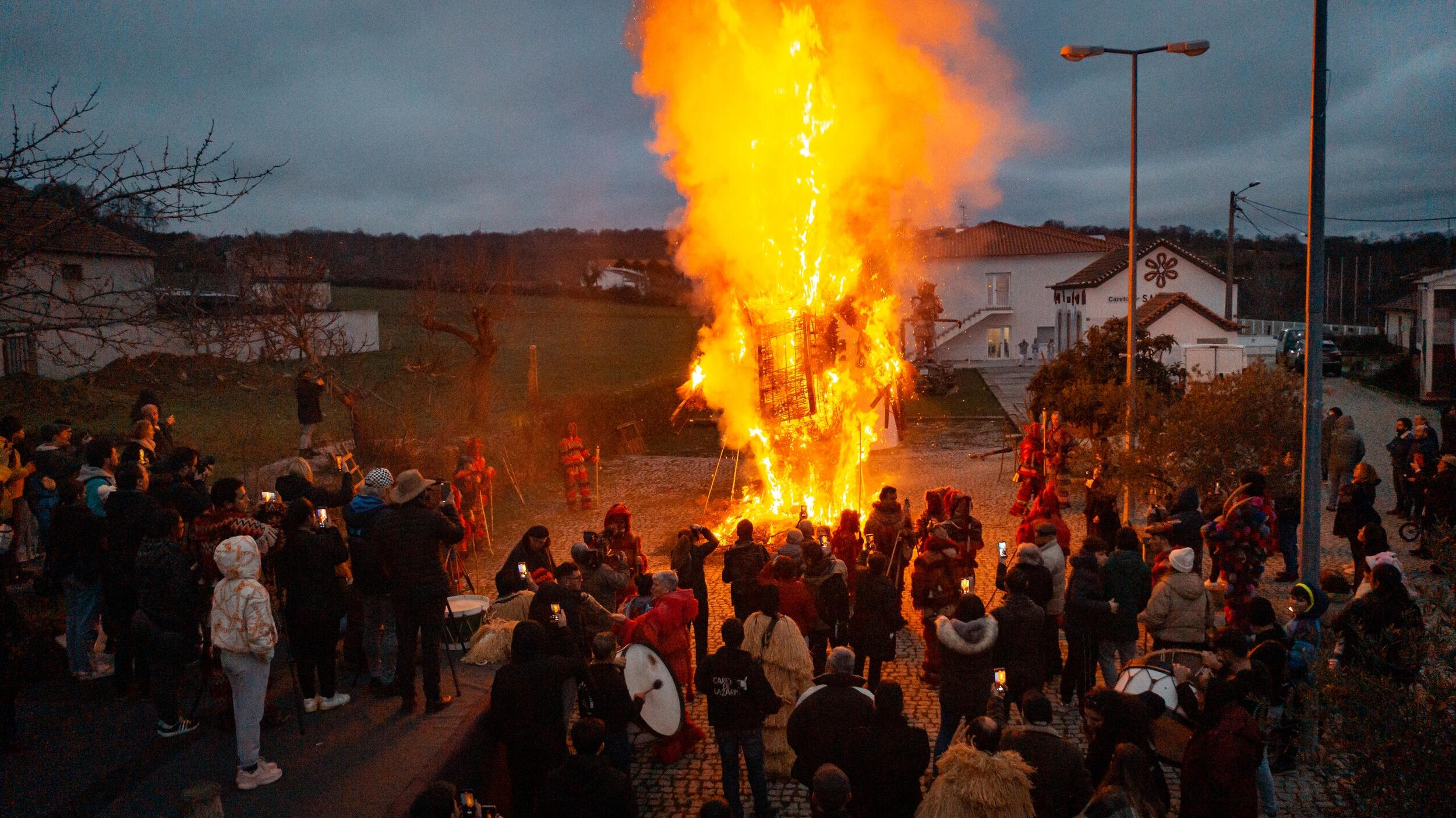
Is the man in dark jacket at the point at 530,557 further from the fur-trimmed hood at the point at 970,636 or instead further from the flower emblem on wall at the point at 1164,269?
the flower emblem on wall at the point at 1164,269

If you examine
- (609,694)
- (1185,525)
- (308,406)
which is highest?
(308,406)

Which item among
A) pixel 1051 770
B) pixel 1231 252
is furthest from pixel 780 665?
pixel 1231 252

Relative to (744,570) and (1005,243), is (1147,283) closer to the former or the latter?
(1005,243)

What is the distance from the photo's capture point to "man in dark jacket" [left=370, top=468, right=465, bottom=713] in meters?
7.45

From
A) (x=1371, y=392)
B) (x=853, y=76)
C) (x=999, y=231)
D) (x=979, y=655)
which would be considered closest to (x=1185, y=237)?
(x=999, y=231)

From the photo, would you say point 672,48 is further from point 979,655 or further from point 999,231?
point 999,231

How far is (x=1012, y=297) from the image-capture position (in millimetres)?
63688

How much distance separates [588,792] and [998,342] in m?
62.3

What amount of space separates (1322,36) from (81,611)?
41.3 ft

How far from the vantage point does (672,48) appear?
1597cm

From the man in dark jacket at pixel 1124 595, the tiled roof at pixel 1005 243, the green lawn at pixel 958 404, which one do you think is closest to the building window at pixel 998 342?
the tiled roof at pixel 1005 243

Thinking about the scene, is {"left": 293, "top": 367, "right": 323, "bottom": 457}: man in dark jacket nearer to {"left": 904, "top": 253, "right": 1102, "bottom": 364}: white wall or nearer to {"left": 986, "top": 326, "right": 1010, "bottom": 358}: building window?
{"left": 904, "top": 253, "right": 1102, "bottom": 364}: white wall

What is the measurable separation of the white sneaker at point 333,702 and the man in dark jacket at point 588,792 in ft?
12.4

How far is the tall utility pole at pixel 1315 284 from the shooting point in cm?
925
